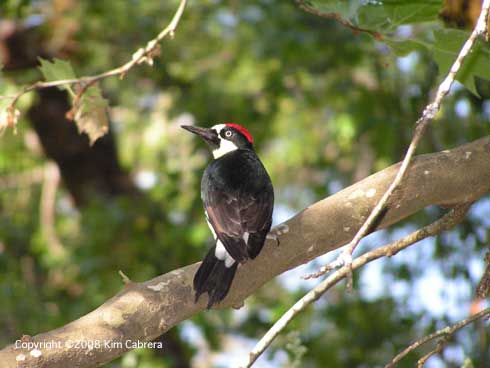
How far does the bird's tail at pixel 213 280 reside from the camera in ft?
9.45

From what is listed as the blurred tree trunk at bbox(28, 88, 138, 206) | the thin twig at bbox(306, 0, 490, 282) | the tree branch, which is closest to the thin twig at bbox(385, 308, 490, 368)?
the thin twig at bbox(306, 0, 490, 282)

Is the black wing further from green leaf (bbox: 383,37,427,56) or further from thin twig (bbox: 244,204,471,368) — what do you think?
green leaf (bbox: 383,37,427,56)

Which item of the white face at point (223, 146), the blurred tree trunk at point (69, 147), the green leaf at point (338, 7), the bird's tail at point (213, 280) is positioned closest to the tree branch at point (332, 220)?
the bird's tail at point (213, 280)

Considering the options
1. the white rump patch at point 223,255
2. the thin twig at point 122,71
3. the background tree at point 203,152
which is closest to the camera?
the white rump patch at point 223,255

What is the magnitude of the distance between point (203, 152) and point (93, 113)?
362 cm

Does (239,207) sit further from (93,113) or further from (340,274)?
(340,274)

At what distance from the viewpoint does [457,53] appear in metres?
3.33

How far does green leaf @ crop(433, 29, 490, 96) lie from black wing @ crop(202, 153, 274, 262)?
102 centimetres

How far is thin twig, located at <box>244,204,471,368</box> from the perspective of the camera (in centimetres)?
213

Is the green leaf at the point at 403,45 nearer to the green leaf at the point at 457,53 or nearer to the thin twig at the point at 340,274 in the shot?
the green leaf at the point at 457,53

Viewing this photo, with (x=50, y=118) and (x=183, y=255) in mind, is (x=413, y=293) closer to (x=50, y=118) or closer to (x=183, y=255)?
(x=183, y=255)

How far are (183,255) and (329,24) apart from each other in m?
2.33

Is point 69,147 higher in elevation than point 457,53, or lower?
lower

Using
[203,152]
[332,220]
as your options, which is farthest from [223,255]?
[203,152]
